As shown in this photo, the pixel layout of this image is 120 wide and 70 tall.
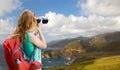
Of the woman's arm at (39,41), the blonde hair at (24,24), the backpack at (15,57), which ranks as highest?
the blonde hair at (24,24)

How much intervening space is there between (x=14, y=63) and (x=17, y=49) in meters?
0.35

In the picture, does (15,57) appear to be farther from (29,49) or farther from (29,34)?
(29,34)

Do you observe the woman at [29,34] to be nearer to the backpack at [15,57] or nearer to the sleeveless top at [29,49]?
the sleeveless top at [29,49]

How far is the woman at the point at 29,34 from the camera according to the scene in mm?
8140

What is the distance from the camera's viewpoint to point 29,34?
819 centimetres

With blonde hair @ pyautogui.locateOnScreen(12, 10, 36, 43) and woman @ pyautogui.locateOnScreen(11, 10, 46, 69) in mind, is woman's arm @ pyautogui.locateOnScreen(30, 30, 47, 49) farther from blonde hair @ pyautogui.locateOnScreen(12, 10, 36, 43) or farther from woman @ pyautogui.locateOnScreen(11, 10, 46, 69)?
blonde hair @ pyautogui.locateOnScreen(12, 10, 36, 43)

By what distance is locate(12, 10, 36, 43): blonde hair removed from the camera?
8198 mm

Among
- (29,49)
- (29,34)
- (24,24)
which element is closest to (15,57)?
(29,49)

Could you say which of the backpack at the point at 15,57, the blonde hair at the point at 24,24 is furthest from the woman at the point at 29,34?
the backpack at the point at 15,57

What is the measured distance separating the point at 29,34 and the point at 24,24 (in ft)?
0.94

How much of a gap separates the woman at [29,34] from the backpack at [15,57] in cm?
14

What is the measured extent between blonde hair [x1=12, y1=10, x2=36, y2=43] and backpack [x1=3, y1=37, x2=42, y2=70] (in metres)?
0.14

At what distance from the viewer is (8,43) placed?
8.16 metres

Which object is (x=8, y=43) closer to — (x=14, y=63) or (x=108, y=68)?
(x=14, y=63)
